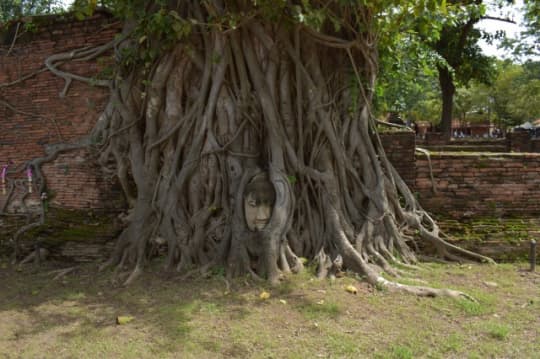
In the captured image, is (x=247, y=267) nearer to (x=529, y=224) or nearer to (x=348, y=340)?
(x=348, y=340)

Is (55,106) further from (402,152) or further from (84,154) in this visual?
(402,152)

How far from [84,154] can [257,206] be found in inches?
103

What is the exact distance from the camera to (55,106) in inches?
242

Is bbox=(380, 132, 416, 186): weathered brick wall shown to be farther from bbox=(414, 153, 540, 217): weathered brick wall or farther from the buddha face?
the buddha face

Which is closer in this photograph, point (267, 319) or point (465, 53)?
point (267, 319)

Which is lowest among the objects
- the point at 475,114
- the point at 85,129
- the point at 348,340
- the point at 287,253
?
the point at 348,340

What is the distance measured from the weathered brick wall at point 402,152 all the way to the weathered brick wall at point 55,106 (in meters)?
3.51

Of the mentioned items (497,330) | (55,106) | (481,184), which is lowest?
(497,330)

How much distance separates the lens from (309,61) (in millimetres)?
5172

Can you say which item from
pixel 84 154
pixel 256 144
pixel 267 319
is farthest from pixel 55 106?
pixel 267 319

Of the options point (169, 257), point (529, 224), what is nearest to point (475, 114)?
point (529, 224)

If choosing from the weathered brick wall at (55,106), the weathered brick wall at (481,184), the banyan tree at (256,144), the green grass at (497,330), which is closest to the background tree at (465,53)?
the weathered brick wall at (481,184)

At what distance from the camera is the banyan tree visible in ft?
15.7

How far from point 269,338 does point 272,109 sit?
8.11ft
